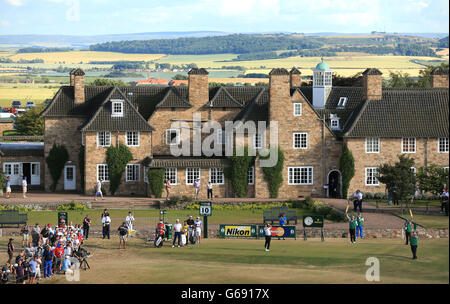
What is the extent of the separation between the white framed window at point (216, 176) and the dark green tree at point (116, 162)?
699cm

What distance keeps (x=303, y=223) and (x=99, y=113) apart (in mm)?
24343

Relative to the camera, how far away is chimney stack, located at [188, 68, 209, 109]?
72.4 meters

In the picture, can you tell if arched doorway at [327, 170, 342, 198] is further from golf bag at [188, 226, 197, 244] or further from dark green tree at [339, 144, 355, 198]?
golf bag at [188, 226, 197, 244]

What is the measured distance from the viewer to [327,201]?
64062mm

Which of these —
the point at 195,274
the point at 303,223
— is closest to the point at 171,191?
the point at 303,223

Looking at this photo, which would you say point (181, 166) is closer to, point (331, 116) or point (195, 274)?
point (331, 116)

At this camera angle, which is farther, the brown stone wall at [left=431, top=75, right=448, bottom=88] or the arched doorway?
the brown stone wall at [left=431, top=75, right=448, bottom=88]

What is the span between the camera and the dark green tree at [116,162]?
223 feet

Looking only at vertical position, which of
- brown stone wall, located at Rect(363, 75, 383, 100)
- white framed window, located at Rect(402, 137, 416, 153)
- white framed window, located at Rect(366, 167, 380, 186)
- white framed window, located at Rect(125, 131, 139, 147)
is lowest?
white framed window, located at Rect(366, 167, 380, 186)

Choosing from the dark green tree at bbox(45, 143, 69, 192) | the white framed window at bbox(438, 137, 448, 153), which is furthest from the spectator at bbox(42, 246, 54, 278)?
the white framed window at bbox(438, 137, 448, 153)

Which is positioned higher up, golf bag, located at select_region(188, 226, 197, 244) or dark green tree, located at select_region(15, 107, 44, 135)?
dark green tree, located at select_region(15, 107, 44, 135)

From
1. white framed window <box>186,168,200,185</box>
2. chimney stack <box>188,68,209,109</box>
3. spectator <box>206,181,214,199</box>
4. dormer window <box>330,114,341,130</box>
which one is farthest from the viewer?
chimney stack <box>188,68,209,109</box>

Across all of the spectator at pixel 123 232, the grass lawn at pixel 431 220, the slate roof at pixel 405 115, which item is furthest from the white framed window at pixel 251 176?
the spectator at pixel 123 232

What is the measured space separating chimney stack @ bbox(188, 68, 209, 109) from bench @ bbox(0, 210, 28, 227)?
22.8 m
